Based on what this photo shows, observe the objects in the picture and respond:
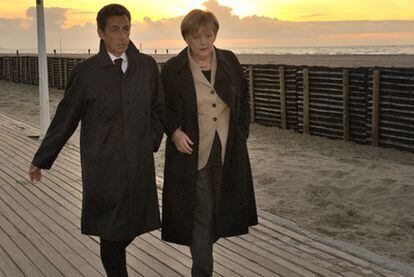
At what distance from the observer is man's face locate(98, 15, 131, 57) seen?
292 cm

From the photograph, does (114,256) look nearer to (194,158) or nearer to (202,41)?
(194,158)

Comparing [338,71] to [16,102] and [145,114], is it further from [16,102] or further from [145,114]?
[16,102]

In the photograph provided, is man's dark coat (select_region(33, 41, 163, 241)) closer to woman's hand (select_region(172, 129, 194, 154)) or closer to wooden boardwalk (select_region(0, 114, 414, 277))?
woman's hand (select_region(172, 129, 194, 154))

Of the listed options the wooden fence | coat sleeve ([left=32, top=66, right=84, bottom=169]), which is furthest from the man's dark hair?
the wooden fence

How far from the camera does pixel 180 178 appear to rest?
324cm

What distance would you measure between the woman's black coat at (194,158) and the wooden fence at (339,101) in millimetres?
6723

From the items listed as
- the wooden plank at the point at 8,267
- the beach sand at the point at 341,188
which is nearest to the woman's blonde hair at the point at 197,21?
the wooden plank at the point at 8,267

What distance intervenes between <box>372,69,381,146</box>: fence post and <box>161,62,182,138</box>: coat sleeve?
7.33m

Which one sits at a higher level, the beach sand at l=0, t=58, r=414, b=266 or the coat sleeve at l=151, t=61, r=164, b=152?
the coat sleeve at l=151, t=61, r=164, b=152

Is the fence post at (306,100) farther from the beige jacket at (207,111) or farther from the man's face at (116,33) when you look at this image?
the man's face at (116,33)

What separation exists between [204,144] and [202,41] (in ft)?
1.88

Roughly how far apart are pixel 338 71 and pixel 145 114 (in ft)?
27.2

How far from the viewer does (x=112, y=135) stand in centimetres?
298

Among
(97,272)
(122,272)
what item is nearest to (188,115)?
(122,272)
